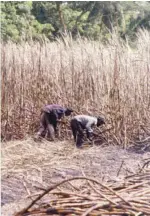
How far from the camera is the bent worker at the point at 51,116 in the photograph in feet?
19.9

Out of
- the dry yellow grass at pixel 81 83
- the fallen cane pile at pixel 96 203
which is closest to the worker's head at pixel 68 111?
the dry yellow grass at pixel 81 83

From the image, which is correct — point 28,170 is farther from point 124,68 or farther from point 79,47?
point 79,47

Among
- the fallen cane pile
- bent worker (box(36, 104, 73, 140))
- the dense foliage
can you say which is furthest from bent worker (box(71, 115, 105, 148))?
the dense foliage

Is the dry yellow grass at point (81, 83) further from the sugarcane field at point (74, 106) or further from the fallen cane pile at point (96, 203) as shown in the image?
the fallen cane pile at point (96, 203)

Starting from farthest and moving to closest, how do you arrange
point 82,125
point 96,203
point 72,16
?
point 72,16
point 82,125
point 96,203

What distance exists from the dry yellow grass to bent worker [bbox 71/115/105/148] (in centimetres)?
20

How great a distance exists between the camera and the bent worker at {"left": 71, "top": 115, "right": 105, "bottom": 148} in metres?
5.76

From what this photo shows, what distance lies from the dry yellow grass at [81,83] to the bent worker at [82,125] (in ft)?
0.66

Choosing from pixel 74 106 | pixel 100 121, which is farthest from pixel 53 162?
pixel 74 106

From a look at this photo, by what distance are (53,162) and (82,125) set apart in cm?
95

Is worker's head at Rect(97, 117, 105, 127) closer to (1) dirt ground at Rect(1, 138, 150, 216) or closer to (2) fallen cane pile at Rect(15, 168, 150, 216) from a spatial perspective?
(1) dirt ground at Rect(1, 138, 150, 216)

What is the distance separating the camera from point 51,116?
241 inches

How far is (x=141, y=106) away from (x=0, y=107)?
180 cm

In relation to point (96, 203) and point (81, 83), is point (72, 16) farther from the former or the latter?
point (96, 203)
